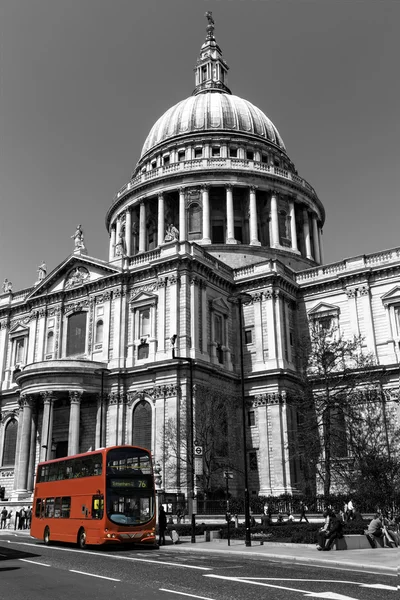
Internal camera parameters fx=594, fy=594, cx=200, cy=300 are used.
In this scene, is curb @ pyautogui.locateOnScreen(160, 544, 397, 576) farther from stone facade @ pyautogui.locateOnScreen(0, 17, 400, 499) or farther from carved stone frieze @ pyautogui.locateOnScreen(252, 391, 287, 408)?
carved stone frieze @ pyautogui.locateOnScreen(252, 391, 287, 408)

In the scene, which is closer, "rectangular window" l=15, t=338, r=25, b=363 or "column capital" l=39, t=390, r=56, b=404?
"column capital" l=39, t=390, r=56, b=404

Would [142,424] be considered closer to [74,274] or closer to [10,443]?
[10,443]

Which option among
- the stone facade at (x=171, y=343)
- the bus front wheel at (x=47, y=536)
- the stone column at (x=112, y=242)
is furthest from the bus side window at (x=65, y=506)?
the stone column at (x=112, y=242)

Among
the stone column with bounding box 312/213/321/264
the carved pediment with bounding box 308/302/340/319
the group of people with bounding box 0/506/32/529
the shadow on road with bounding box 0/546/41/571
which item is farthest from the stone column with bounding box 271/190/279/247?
the shadow on road with bounding box 0/546/41/571

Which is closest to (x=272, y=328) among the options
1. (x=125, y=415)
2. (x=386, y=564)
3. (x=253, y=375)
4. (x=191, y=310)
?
(x=253, y=375)

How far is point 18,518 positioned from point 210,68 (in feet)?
226

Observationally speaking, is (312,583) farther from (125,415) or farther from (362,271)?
(362,271)

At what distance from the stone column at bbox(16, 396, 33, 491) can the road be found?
26.8 m

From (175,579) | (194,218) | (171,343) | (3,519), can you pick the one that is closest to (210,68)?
(194,218)

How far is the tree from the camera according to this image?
1538 inches

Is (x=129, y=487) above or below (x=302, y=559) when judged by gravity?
above

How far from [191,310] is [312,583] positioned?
33.9 metres

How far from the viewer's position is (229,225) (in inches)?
2539

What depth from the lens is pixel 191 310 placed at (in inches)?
1852
